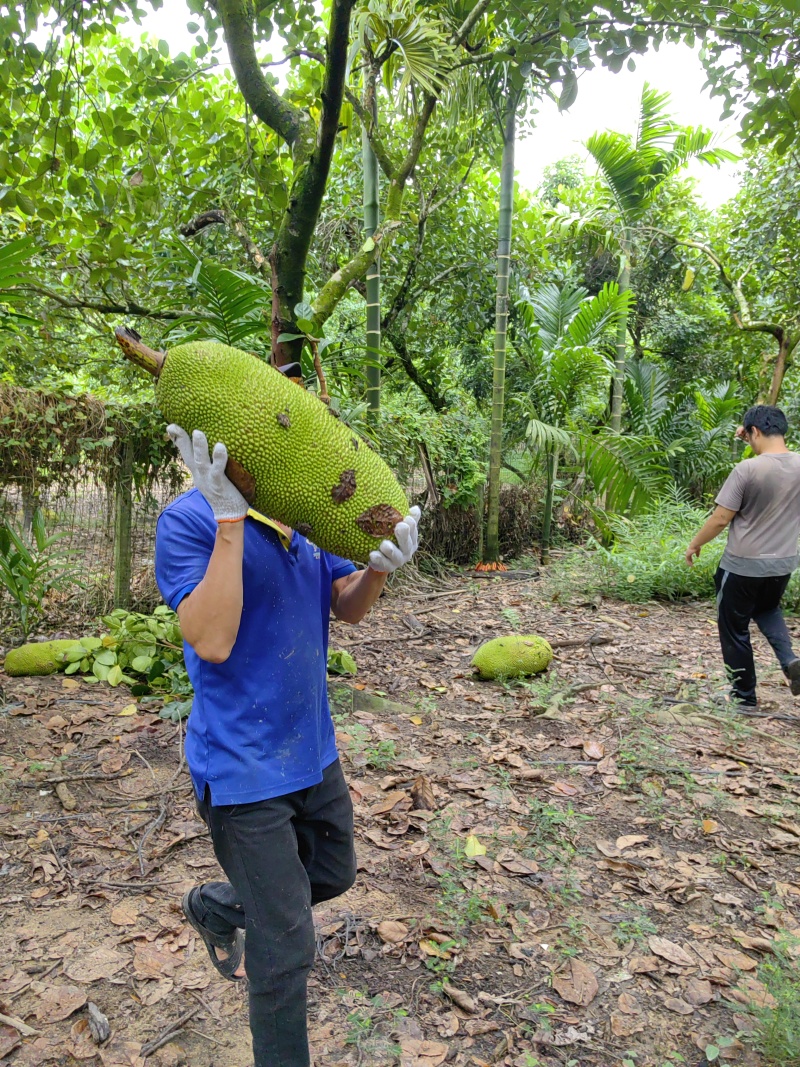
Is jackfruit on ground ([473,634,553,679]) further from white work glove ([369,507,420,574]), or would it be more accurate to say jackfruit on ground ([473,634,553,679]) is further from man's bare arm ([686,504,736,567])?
white work glove ([369,507,420,574])

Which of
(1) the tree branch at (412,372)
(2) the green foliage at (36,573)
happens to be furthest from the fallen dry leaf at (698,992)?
(1) the tree branch at (412,372)

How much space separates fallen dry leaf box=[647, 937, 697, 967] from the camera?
1872 mm

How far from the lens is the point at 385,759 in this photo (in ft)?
9.76

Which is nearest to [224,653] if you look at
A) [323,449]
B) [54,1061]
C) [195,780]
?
[195,780]

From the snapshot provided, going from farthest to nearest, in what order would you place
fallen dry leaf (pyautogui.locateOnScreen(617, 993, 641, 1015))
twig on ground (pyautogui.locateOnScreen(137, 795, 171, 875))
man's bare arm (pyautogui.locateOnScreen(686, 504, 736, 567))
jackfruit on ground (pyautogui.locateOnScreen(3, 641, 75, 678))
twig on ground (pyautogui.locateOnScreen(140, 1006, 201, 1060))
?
jackfruit on ground (pyautogui.locateOnScreen(3, 641, 75, 678)) < man's bare arm (pyautogui.locateOnScreen(686, 504, 736, 567)) < twig on ground (pyautogui.locateOnScreen(137, 795, 171, 875)) < fallen dry leaf (pyautogui.locateOnScreen(617, 993, 641, 1015)) < twig on ground (pyautogui.locateOnScreen(140, 1006, 201, 1060))

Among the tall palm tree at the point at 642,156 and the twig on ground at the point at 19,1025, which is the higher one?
the tall palm tree at the point at 642,156

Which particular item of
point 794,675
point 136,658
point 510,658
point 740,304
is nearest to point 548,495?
point 740,304

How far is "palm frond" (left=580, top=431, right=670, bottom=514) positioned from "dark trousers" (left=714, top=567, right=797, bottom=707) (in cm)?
364

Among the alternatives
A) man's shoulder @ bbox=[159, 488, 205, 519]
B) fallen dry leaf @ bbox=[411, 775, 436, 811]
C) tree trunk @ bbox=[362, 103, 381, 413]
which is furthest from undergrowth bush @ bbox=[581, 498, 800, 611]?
man's shoulder @ bbox=[159, 488, 205, 519]

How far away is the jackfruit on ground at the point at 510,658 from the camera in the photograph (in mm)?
3988

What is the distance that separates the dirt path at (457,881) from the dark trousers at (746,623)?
224 millimetres

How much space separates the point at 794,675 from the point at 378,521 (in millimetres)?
2922

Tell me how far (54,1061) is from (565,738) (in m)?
2.30

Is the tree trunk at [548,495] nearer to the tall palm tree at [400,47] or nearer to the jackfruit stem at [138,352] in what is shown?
the tall palm tree at [400,47]
